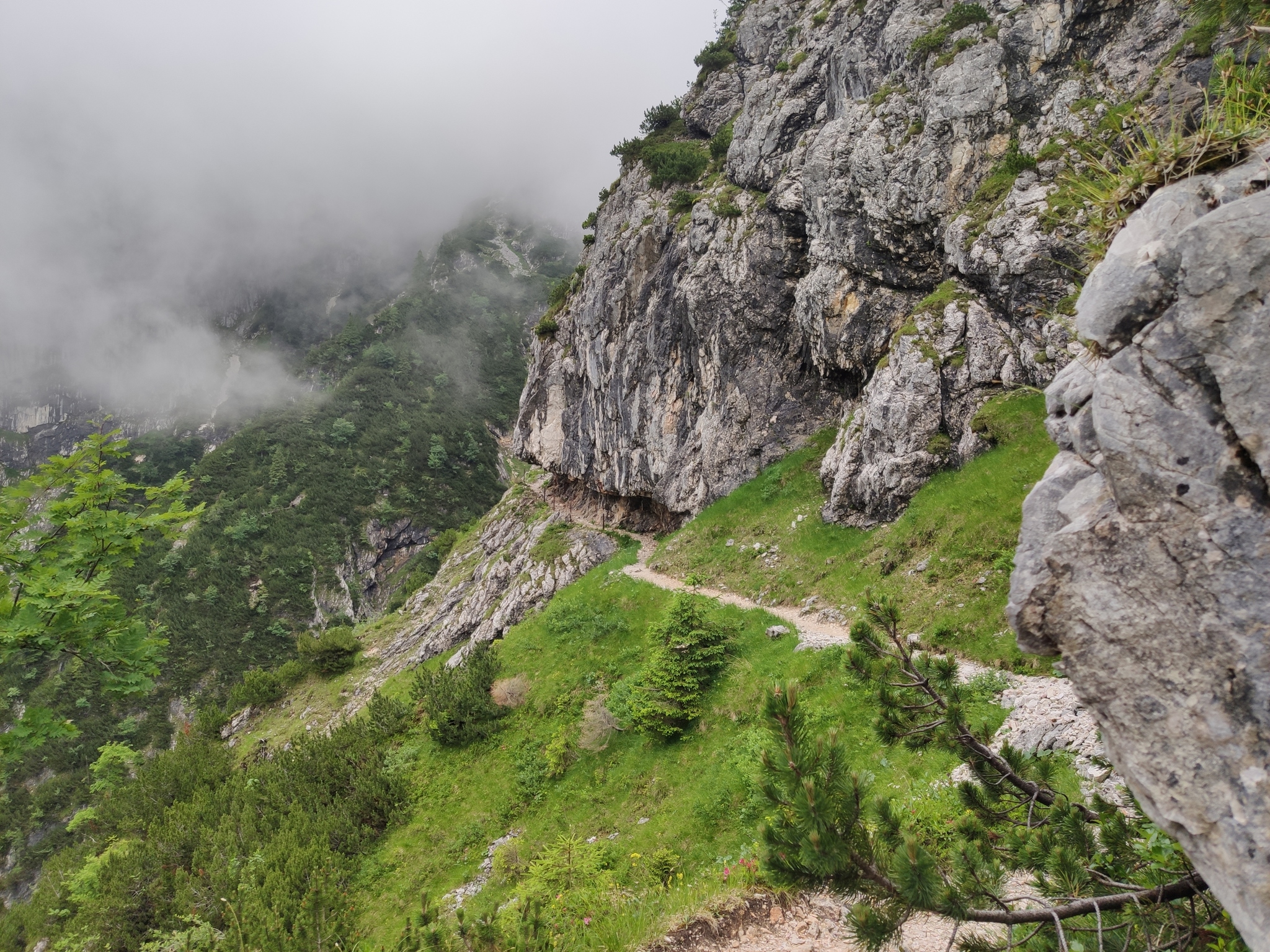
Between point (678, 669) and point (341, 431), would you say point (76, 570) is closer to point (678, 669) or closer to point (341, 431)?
point (678, 669)

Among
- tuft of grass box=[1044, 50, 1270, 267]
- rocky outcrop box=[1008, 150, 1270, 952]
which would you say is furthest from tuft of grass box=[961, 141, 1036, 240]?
rocky outcrop box=[1008, 150, 1270, 952]

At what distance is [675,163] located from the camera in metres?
34.8

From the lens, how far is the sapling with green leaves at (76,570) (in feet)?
14.0

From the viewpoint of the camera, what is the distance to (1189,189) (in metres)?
2.71

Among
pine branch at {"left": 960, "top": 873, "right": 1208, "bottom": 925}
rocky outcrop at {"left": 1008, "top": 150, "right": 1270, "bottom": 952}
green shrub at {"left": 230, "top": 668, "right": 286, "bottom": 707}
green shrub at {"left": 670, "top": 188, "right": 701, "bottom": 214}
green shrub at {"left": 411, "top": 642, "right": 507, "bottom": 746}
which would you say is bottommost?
green shrub at {"left": 230, "top": 668, "right": 286, "bottom": 707}

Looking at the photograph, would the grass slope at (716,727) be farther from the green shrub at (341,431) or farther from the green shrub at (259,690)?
the green shrub at (341,431)

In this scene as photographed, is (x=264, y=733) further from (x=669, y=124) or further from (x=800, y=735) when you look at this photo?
(x=669, y=124)

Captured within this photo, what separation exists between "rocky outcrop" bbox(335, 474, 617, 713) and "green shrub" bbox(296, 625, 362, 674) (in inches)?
87.5

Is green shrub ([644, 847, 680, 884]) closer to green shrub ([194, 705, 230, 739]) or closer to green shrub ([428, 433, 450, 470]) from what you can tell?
green shrub ([194, 705, 230, 739])

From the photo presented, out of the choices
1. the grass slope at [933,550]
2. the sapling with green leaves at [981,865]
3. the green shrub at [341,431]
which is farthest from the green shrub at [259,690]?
the green shrub at [341,431]

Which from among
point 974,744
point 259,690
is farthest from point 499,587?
point 974,744

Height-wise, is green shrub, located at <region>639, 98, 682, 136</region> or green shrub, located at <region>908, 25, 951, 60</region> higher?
green shrub, located at <region>639, 98, 682, 136</region>

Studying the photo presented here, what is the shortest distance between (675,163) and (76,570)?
123 ft

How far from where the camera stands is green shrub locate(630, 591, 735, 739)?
13000mm
